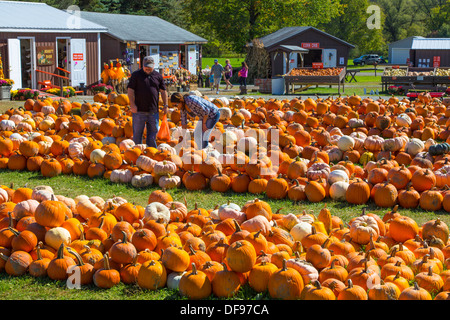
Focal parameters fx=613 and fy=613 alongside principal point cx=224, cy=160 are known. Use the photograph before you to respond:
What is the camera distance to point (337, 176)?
28.6ft

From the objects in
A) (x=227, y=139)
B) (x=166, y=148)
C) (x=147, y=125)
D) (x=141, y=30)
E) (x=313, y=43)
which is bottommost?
(x=166, y=148)

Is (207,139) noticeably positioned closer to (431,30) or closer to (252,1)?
(252,1)

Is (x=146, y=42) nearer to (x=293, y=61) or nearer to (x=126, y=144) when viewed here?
(x=293, y=61)

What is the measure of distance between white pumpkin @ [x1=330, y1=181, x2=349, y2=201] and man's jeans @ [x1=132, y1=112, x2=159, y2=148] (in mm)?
3729

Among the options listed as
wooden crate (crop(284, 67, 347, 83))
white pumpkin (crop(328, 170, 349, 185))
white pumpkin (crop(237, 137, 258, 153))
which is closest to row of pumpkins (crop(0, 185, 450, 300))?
white pumpkin (crop(328, 170, 349, 185))

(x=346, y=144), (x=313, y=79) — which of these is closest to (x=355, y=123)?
(x=346, y=144)

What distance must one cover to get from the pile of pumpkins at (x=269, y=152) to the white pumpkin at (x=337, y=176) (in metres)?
0.01

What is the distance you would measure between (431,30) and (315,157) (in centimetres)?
9179

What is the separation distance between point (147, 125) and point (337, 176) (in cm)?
381

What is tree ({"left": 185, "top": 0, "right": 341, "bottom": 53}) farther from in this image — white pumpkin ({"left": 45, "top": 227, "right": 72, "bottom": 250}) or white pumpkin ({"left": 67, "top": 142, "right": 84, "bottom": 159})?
white pumpkin ({"left": 45, "top": 227, "right": 72, "bottom": 250})

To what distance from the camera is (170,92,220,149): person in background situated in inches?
399

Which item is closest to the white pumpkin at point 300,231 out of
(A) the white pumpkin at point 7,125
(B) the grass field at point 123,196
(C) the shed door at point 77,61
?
(B) the grass field at point 123,196

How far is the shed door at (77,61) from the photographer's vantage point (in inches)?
1145

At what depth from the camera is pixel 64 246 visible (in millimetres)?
5691
